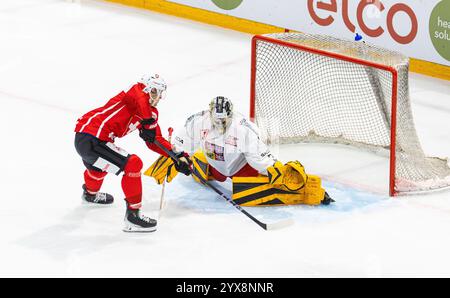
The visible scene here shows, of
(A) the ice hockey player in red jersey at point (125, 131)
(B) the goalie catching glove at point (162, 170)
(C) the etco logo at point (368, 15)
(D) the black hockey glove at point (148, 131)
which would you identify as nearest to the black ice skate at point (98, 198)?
(B) the goalie catching glove at point (162, 170)

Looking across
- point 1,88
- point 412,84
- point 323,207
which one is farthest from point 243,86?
point 323,207

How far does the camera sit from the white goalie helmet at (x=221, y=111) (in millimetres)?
6594

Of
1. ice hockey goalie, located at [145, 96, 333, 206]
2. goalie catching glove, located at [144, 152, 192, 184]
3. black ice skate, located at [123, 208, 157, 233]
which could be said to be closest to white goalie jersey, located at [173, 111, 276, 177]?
ice hockey goalie, located at [145, 96, 333, 206]

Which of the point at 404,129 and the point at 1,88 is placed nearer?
the point at 404,129

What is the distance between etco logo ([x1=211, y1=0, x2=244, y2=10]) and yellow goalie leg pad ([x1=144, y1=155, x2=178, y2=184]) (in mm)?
3725

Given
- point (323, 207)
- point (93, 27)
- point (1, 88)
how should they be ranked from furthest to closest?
point (93, 27) → point (1, 88) → point (323, 207)

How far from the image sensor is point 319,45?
293 inches

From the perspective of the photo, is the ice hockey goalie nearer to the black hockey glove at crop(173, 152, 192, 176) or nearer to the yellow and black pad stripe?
the yellow and black pad stripe

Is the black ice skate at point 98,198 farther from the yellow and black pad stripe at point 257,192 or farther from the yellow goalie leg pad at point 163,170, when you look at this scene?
the yellow and black pad stripe at point 257,192

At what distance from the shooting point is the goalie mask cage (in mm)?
7172

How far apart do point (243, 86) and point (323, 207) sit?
2.47 m
